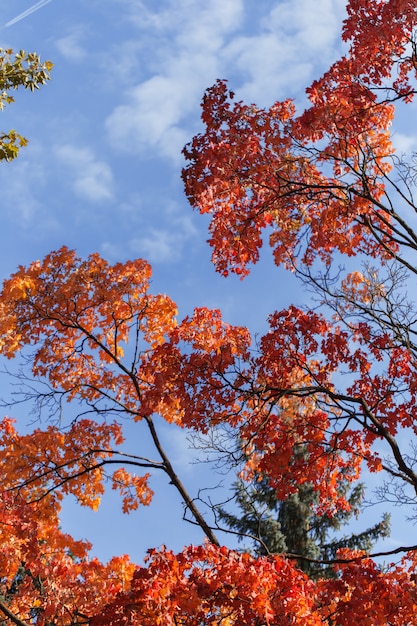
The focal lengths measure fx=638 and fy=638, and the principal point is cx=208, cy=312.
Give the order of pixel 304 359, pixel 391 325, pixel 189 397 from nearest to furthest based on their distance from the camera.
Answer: pixel 391 325 < pixel 189 397 < pixel 304 359

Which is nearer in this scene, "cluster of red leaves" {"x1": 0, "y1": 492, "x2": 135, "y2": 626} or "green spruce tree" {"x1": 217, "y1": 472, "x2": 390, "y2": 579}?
"cluster of red leaves" {"x1": 0, "y1": 492, "x2": 135, "y2": 626}

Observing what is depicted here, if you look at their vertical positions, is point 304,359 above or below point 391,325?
above

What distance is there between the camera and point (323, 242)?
10469mm

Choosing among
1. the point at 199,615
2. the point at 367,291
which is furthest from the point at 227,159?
the point at 199,615

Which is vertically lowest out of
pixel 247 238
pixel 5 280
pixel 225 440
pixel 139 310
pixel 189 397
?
pixel 225 440

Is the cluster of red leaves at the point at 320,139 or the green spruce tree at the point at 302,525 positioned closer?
the cluster of red leaves at the point at 320,139

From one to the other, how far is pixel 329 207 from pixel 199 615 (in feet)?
20.1

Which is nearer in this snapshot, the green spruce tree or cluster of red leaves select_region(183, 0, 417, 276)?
cluster of red leaves select_region(183, 0, 417, 276)

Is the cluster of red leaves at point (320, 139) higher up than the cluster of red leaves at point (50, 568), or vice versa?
the cluster of red leaves at point (320, 139)

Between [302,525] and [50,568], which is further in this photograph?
[302,525]

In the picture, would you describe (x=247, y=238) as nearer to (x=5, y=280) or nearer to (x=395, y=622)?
(x=5, y=280)

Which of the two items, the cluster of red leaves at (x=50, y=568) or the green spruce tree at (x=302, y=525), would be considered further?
the green spruce tree at (x=302, y=525)

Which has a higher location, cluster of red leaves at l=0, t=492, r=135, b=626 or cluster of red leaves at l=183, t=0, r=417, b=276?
cluster of red leaves at l=183, t=0, r=417, b=276

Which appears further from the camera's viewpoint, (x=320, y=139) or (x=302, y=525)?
(x=302, y=525)
